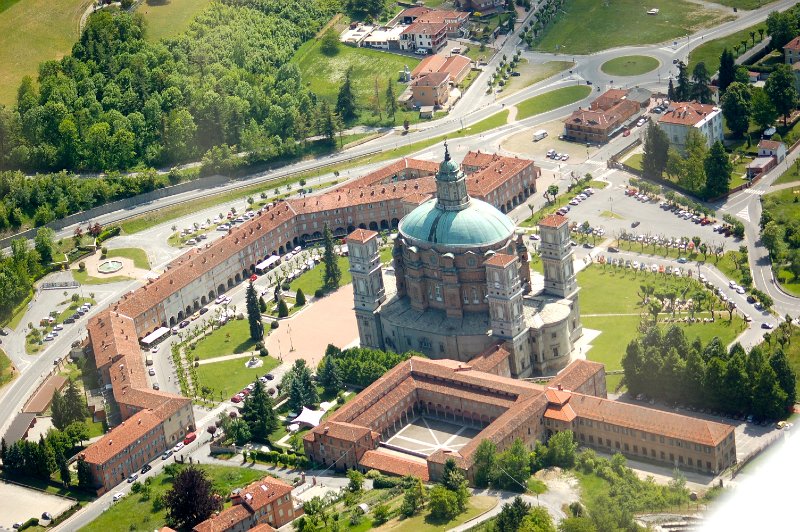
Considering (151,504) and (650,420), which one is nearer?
(650,420)

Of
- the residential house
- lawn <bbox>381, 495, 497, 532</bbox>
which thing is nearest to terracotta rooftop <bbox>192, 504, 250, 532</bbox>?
the residential house

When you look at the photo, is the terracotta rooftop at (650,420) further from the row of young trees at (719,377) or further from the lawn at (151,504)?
the lawn at (151,504)

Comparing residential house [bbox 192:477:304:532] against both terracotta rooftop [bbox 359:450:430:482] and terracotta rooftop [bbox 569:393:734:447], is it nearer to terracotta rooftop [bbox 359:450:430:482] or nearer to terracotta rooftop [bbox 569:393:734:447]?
terracotta rooftop [bbox 359:450:430:482]

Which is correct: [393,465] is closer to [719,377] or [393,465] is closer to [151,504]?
[151,504]

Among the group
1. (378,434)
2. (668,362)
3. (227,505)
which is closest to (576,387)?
(668,362)

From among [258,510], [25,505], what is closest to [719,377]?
[258,510]

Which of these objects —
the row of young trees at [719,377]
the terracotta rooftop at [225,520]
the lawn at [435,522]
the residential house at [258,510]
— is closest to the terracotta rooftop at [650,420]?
the row of young trees at [719,377]
